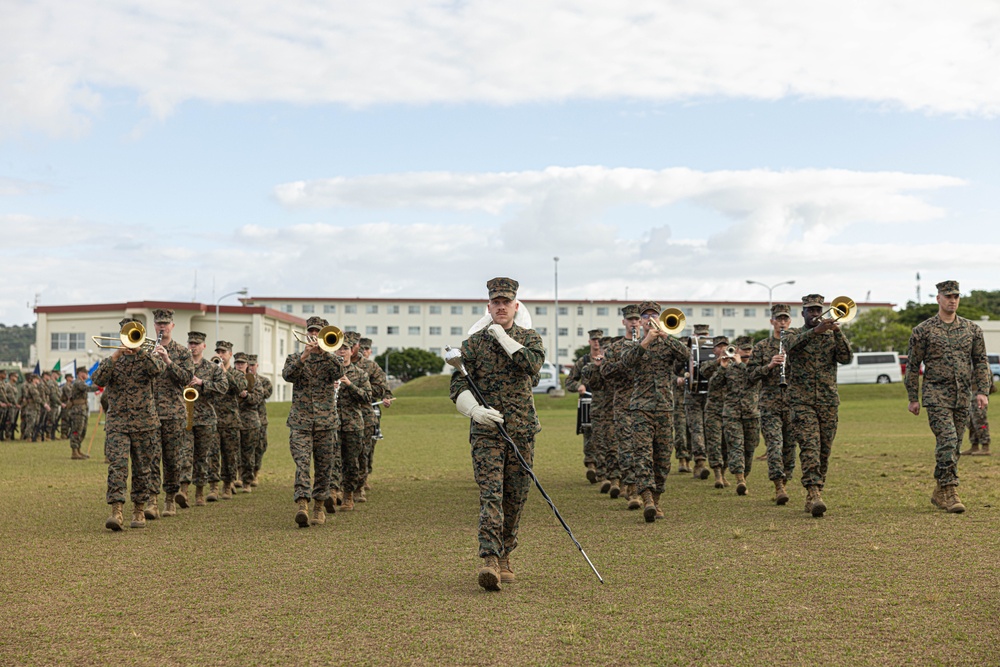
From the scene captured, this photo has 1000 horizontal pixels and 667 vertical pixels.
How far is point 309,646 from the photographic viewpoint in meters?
6.04

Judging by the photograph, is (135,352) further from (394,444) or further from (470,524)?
(394,444)

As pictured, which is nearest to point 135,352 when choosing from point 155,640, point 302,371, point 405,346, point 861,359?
point 302,371

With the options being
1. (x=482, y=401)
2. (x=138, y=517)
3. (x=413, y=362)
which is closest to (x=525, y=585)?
(x=482, y=401)

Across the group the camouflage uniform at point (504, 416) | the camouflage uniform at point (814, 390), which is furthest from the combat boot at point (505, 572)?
the camouflage uniform at point (814, 390)

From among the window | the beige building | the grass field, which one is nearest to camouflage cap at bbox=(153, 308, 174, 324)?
the grass field

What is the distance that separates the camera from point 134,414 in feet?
37.0

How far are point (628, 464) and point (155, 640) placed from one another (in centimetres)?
694

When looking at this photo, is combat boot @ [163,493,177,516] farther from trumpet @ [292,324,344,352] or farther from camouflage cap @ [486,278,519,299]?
camouflage cap @ [486,278,519,299]

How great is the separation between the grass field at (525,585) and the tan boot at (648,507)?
0.10 metres

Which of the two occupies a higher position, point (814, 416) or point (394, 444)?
point (814, 416)

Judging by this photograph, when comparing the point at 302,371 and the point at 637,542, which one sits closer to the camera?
the point at 637,542

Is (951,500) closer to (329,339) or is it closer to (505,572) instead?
(505,572)

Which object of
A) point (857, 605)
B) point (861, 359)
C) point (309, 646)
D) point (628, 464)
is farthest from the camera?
point (861, 359)

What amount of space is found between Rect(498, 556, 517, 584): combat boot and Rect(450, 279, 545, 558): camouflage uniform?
0.17ft
